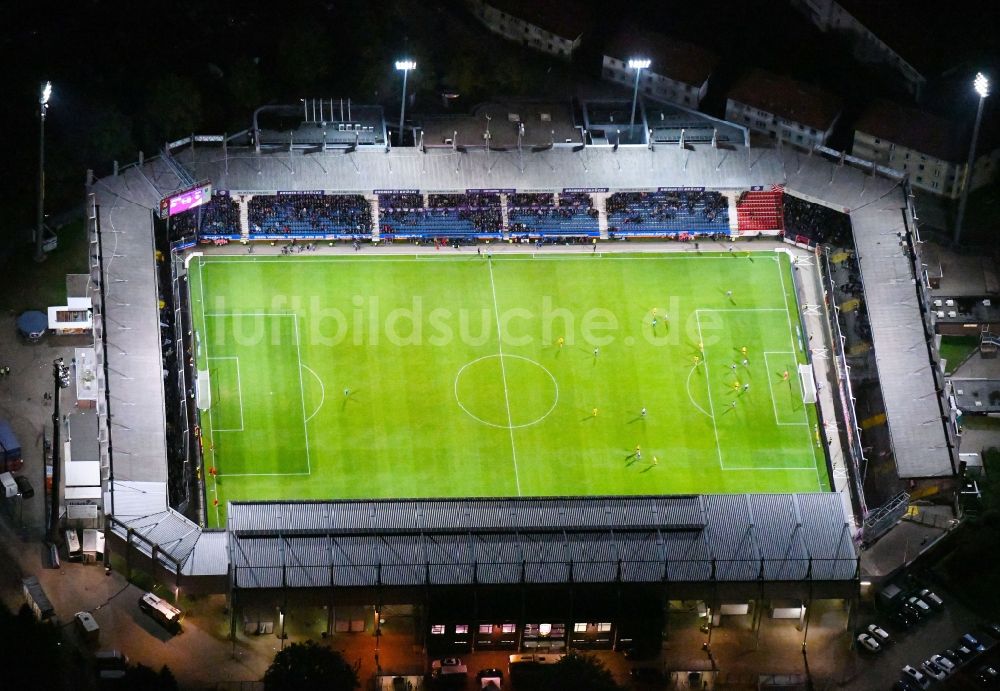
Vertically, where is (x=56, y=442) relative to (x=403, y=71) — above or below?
below

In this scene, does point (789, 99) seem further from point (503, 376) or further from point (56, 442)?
point (56, 442)

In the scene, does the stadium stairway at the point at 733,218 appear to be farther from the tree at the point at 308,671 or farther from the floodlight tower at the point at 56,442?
the tree at the point at 308,671

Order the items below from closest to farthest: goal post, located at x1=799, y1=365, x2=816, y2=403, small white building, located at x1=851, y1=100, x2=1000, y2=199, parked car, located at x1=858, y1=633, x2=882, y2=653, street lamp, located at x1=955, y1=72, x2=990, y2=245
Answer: parked car, located at x1=858, y1=633, x2=882, y2=653 → goal post, located at x1=799, y1=365, x2=816, y2=403 → street lamp, located at x1=955, y1=72, x2=990, y2=245 → small white building, located at x1=851, y1=100, x2=1000, y2=199

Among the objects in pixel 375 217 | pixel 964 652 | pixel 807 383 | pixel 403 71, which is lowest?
pixel 964 652

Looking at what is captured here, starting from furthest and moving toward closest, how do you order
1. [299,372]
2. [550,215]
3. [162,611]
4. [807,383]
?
[550,215] < [807,383] < [299,372] < [162,611]

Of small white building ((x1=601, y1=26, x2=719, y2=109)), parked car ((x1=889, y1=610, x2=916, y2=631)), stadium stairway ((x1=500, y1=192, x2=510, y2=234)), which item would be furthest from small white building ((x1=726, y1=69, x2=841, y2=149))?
parked car ((x1=889, y1=610, x2=916, y2=631))

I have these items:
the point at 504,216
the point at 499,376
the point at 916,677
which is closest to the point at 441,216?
the point at 504,216

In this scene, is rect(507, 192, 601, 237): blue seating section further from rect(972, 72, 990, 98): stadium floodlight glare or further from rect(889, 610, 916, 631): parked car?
rect(889, 610, 916, 631): parked car
